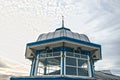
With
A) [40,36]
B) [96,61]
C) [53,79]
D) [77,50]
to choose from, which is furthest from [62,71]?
[96,61]

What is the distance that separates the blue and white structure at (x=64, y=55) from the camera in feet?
57.3

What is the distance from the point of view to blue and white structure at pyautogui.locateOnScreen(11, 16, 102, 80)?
1745 centimetres

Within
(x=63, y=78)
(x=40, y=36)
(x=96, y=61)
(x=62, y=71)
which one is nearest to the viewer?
(x=63, y=78)

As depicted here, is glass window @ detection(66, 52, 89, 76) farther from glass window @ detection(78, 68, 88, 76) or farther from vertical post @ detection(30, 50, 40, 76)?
vertical post @ detection(30, 50, 40, 76)

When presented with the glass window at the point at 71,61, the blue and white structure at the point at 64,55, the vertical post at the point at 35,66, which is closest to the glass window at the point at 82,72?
the blue and white structure at the point at 64,55

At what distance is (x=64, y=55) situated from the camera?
17.5 metres

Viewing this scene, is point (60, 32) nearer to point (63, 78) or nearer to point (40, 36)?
Answer: point (40, 36)

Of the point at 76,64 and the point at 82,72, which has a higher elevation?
the point at 76,64

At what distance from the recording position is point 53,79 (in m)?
15.2

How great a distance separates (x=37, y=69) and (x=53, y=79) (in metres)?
4.41

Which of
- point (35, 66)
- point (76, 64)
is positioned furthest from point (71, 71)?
point (35, 66)

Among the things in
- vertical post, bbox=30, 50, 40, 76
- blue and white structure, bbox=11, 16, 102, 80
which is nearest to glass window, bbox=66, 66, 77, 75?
blue and white structure, bbox=11, 16, 102, 80

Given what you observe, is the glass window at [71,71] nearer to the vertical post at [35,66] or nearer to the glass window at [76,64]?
the glass window at [76,64]

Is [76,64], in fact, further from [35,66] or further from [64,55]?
[35,66]
